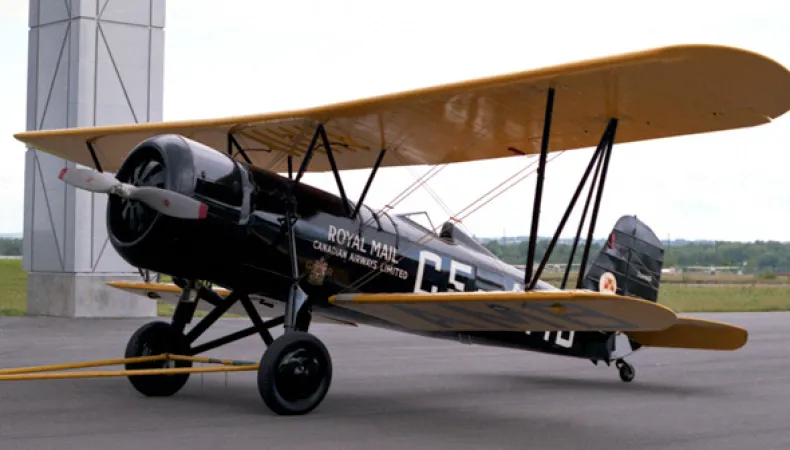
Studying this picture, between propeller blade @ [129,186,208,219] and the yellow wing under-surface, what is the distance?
1.53 meters

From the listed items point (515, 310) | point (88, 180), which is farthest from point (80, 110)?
point (515, 310)

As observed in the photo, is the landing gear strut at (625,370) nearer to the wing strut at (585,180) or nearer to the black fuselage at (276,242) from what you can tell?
the black fuselage at (276,242)

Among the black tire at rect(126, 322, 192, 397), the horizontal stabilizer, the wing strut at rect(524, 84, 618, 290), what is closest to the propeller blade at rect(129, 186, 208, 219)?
the black tire at rect(126, 322, 192, 397)

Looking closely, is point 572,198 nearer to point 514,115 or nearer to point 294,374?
point 514,115

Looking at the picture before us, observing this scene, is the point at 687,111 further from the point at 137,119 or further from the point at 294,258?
the point at 137,119

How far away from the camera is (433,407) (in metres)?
8.69

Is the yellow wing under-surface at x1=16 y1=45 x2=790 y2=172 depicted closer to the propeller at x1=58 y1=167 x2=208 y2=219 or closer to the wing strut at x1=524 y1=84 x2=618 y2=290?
the wing strut at x1=524 y1=84 x2=618 y2=290

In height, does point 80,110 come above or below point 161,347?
above

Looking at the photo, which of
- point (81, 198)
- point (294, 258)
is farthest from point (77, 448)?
point (81, 198)

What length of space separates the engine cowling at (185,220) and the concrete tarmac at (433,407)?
1220 millimetres

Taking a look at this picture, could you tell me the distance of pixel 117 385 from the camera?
9.65 m

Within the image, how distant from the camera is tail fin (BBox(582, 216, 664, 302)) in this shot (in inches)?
449

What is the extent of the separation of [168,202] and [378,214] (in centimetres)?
257

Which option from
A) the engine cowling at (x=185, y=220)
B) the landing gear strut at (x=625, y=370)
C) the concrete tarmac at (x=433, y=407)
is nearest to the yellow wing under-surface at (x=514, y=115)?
the engine cowling at (x=185, y=220)
